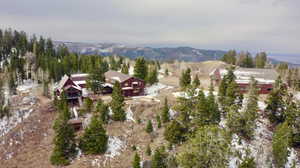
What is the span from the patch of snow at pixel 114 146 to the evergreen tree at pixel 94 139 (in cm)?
126

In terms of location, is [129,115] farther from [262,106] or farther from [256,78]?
[256,78]

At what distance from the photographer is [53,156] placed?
1196 inches

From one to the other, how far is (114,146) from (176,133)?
10580 millimetres

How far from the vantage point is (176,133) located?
1196 inches

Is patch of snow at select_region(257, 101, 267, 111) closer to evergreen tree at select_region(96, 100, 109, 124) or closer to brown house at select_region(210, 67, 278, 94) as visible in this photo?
brown house at select_region(210, 67, 278, 94)

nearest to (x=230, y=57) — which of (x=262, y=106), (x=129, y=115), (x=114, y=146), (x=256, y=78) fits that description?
(x=256, y=78)

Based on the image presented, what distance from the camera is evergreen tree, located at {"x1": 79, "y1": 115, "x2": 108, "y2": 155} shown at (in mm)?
30766

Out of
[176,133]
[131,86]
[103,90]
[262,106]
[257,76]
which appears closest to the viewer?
[176,133]

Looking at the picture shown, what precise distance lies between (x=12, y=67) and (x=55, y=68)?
50.7 feet

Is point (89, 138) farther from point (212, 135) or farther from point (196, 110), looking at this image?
point (212, 135)

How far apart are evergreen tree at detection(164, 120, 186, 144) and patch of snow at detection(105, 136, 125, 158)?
8105 mm

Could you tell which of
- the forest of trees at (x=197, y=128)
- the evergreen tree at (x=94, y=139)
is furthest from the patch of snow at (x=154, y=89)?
the evergreen tree at (x=94, y=139)

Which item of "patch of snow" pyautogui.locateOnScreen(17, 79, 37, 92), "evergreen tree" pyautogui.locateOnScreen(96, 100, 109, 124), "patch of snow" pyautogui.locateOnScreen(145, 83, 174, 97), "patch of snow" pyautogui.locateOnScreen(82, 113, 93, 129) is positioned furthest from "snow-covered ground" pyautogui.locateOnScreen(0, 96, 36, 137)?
"patch of snow" pyautogui.locateOnScreen(145, 83, 174, 97)

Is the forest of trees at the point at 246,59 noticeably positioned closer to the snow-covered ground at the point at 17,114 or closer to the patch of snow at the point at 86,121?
the patch of snow at the point at 86,121
